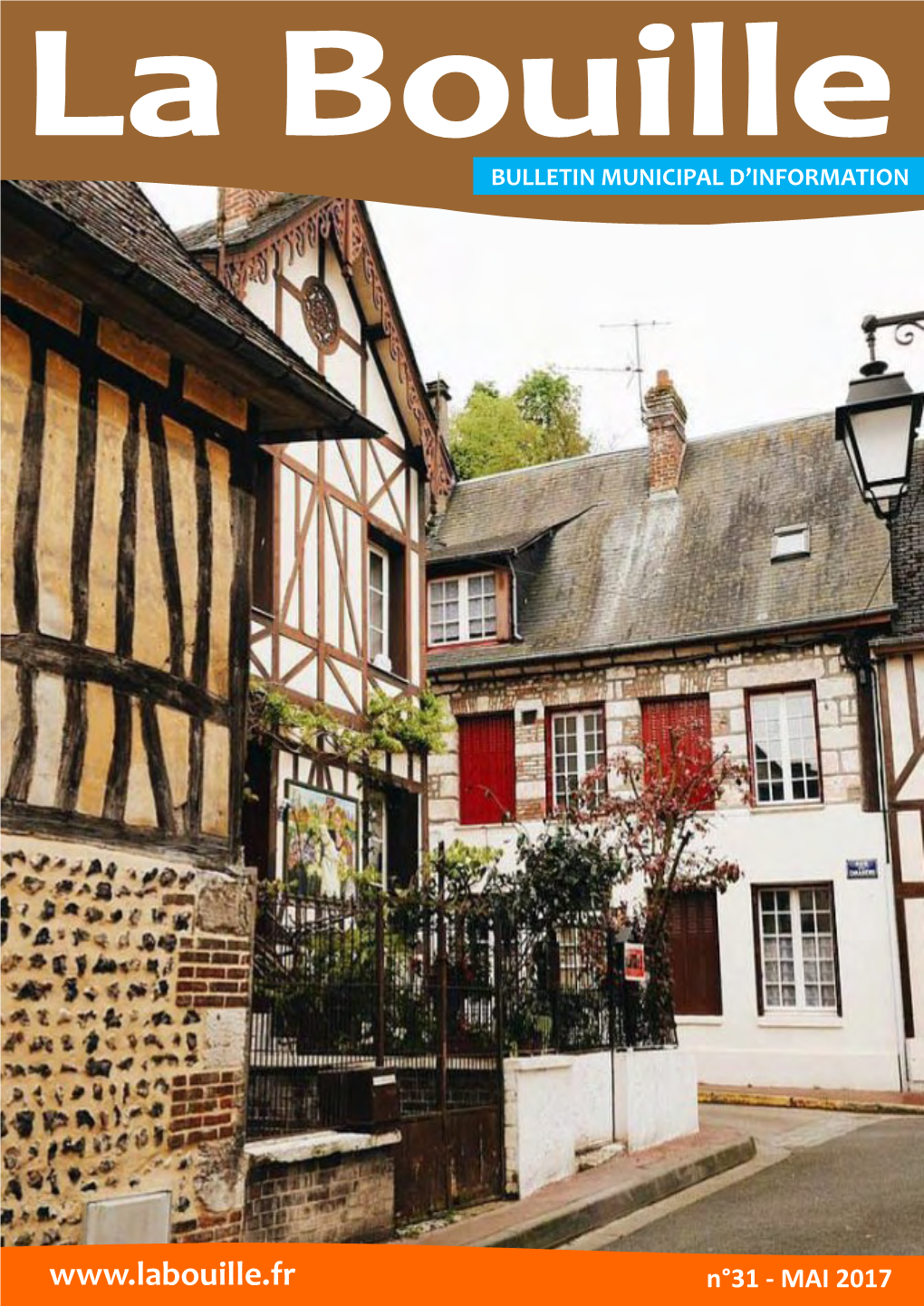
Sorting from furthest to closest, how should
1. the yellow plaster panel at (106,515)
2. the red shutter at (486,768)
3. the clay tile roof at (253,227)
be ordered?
the red shutter at (486,768) < the clay tile roof at (253,227) < the yellow plaster panel at (106,515)

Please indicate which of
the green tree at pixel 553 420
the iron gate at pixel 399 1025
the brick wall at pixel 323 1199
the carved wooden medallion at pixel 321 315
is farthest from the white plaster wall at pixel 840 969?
the brick wall at pixel 323 1199

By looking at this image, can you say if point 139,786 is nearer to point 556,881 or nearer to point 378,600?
point 556,881

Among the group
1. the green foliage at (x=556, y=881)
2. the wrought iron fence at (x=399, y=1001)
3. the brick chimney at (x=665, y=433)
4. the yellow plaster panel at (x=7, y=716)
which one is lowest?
the wrought iron fence at (x=399, y=1001)

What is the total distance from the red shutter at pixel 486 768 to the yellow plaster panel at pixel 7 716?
12.0 metres

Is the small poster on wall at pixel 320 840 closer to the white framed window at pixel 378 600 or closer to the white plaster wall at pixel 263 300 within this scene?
the white framed window at pixel 378 600

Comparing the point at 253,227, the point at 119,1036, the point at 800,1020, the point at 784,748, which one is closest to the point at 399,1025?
the point at 119,1036

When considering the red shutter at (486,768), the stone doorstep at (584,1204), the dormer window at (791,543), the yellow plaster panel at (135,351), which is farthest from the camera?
the red shutter at (486,768)

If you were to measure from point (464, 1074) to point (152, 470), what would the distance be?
3.59 m

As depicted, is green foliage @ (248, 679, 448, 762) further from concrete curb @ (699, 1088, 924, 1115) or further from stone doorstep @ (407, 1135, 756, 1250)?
concrete curb @ (699, 1088, 924, 1115)

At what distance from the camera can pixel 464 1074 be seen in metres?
7.40

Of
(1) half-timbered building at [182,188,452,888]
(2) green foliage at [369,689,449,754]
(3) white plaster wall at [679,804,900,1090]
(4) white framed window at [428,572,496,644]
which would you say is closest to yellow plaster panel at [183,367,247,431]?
(1) half-timbered building at [182,188,452,888]

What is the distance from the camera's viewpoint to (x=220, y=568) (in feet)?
19.1

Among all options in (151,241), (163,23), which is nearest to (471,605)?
(151,241)

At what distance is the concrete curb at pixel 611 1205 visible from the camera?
649cm
